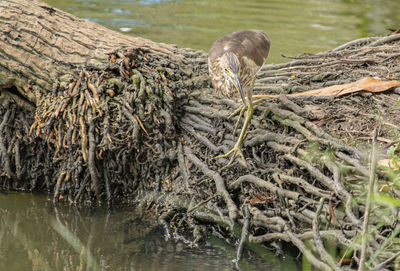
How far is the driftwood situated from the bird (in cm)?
18

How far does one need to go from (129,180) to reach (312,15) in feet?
22.5

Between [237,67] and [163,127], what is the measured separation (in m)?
0.98

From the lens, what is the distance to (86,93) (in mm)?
4719

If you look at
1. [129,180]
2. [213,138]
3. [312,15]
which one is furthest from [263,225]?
[312,15]

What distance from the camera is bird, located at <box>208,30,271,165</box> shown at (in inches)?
168

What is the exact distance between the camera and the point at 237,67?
4.22m

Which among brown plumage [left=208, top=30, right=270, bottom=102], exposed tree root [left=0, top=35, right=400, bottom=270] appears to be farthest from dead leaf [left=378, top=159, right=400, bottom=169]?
brown plumage [left=208, top=30, right=270, bottom=102]

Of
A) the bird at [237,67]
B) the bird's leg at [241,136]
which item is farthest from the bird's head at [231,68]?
the bird's leg at [241,136]

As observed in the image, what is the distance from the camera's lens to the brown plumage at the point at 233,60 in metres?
4.32

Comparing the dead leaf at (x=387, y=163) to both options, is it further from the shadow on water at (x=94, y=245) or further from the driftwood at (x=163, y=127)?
the shadow on water at (x=94, y=245)

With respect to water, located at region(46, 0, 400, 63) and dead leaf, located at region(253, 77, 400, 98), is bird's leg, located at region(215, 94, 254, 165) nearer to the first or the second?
dead leaf, located at region(253, 77, 400, 98)

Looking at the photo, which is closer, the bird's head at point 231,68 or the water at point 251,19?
the bird's head at point 231,68

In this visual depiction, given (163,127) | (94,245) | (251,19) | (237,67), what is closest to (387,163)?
(237,67)

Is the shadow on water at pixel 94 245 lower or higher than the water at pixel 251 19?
lower
